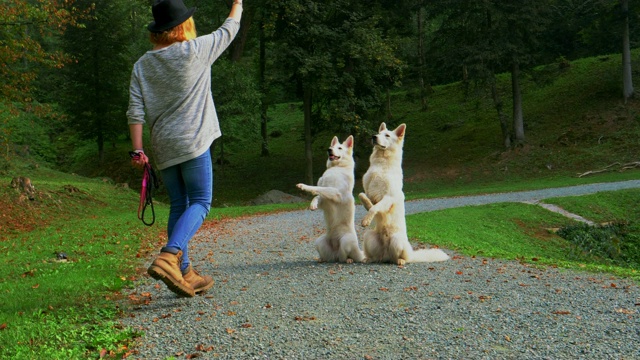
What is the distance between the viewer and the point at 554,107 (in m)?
36.7

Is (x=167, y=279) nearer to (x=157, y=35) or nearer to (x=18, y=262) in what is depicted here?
(x=157, y=35)

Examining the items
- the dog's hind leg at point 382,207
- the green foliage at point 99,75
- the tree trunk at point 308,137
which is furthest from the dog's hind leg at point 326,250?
the green foliage at point 99,75

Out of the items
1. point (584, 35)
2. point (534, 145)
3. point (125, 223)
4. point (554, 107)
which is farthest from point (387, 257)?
point (584, 35)

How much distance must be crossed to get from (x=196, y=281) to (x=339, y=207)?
2846 mm

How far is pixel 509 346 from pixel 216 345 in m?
2.35

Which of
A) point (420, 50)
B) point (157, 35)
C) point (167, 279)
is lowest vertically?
point (167, 279)

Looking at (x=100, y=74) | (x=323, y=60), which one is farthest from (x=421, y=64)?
(x=100, y=74)

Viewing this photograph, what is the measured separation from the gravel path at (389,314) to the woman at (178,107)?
0.74 meters

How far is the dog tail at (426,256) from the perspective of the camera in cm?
851

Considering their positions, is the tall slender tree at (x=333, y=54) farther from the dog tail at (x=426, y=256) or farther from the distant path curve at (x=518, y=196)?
the dog tail at (x=426, y=256)

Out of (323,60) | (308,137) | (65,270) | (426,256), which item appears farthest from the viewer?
(308,137)

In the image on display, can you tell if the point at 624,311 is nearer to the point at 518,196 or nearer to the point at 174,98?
the point at 174,98

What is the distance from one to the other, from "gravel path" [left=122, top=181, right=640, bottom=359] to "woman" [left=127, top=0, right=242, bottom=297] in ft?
2.44

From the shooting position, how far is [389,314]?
17.3 ft
